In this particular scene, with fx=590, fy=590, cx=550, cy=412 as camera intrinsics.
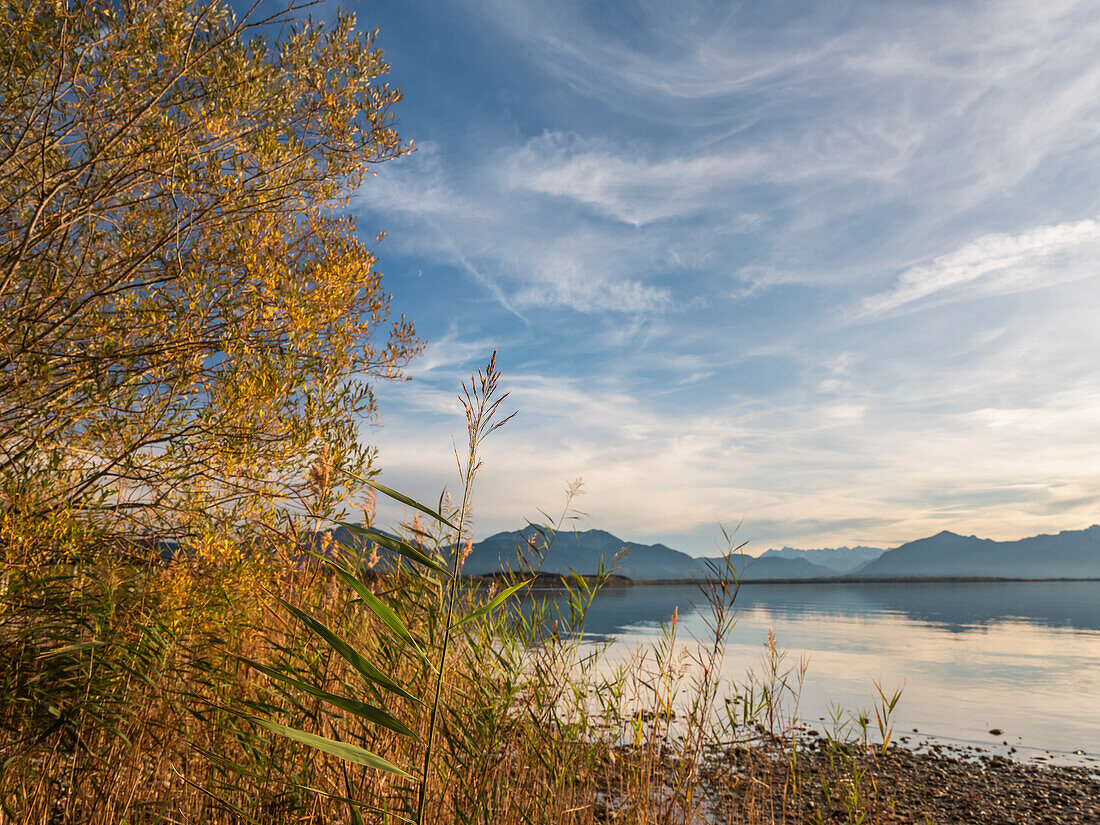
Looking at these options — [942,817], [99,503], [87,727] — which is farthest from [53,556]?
[942,817]

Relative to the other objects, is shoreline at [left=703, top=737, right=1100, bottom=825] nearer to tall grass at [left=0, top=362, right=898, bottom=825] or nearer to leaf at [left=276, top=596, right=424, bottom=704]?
tall grass at [left=0, top=362, right=898, bottom=825]

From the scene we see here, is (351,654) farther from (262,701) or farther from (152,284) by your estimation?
(152,284)

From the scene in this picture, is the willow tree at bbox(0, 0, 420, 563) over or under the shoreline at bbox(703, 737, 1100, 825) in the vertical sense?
over

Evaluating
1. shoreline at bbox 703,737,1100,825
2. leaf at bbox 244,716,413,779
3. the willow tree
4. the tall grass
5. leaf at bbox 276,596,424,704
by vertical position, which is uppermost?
the willow tree

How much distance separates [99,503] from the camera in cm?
472

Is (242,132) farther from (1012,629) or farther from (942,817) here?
(1012,629)

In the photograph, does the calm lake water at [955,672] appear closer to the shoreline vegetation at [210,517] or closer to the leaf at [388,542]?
the shoreline vegetation at [210,517]

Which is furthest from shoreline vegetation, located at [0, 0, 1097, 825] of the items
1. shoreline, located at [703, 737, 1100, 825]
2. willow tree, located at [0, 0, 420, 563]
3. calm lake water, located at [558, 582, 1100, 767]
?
shoreline, located at [703, 737, 1100, 825]

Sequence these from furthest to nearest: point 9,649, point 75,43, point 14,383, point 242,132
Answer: point 242,132, point 75,43, point 14,383, point 9,649

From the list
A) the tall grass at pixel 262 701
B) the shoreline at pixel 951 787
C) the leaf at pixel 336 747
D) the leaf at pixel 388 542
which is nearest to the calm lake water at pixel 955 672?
the shoreline at pixel 951 787

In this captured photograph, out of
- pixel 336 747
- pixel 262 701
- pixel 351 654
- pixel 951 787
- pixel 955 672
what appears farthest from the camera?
pixel 955 672

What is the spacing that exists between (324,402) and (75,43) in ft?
12.3

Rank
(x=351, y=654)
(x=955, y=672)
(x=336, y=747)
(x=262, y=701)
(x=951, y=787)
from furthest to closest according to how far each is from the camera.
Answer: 1. (x=955, y=672)
2. (x=951, y=787)
3. (x=262, y=701)
4. (x=351, y=654)
5. (x=336, y=747)

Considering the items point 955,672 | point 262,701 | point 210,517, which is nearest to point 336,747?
point 262,701
